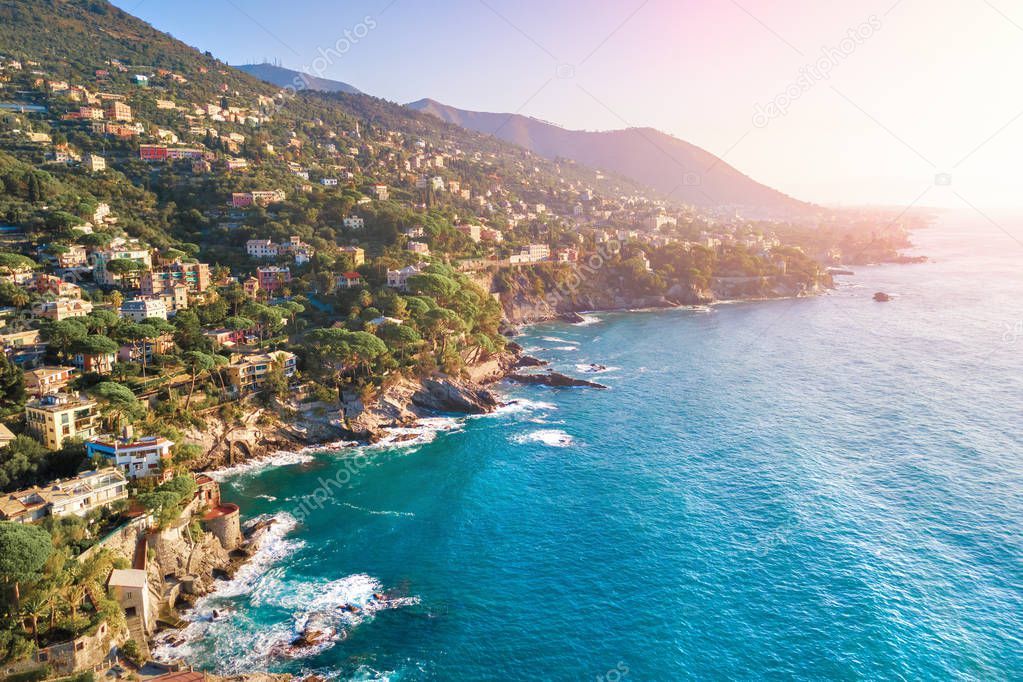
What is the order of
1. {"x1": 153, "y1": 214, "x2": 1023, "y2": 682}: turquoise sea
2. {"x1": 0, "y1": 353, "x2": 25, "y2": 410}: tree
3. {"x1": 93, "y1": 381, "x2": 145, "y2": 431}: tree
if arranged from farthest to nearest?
{"x1": 93, "y1": 381, "x2": 145, "y2": 431}: tree
{"x1": 0, "y1": 353, "x2": 25, "y2": 410}: tree
{"x1": 153, "y1": 214, "x2": 1023, "y2": 682}: turquoise sea

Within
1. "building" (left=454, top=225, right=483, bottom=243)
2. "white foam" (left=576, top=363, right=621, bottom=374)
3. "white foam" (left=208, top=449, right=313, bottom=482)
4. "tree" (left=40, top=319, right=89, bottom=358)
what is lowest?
"white foam" (left=208, top=449, right=313, bottom=482)

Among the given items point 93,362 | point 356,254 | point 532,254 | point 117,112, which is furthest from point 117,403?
point 117,112

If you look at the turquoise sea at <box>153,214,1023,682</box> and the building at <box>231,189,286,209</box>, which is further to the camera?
the building at <box>231,189,286,209</box>

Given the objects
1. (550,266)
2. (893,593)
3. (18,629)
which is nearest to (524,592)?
(893,593)

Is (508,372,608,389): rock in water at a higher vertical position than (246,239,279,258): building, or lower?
lower

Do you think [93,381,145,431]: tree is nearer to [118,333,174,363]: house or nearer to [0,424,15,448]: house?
[0,424,15,448]: house

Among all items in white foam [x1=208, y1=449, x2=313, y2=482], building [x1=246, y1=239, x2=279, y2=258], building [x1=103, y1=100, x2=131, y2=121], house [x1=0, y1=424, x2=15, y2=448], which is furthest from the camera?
building [x1=103, y1=100, x2=131, y2=121]

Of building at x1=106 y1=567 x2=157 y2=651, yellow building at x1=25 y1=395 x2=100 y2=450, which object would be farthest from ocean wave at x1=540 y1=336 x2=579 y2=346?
building at x1=106 y1=567 x2=157 y2=651
